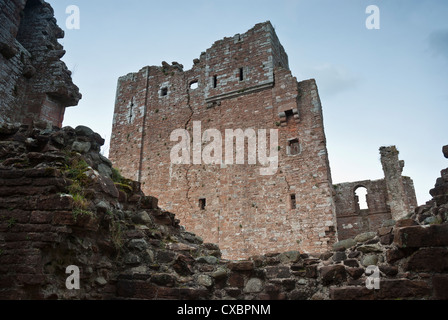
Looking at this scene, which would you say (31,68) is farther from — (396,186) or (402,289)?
(396,186)

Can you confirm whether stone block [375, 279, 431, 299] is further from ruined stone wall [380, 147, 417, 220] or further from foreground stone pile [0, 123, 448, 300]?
ruined stone wall [380, 147, 417, 220]

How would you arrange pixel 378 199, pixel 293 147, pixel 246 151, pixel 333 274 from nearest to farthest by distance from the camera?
pixel 333 274, pixel 293 147, pixel 246 151, pixel 378 199

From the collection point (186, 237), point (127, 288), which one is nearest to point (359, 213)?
point (186, 237)

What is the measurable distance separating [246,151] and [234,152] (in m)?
0.50

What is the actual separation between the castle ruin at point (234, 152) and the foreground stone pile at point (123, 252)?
20.9ft

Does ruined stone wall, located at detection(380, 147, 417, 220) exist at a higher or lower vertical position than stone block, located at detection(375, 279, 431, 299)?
higher

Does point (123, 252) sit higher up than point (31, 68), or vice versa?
point (31, 68)

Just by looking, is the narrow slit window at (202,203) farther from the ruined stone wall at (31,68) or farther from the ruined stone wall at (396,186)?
the ruined stone wall at (396,186)

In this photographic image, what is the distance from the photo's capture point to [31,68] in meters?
7.02

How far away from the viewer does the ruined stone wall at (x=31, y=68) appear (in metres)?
6.60

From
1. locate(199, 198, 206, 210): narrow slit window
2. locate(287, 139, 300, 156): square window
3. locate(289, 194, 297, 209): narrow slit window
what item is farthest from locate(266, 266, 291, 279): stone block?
locate(199, 198, 206, 210): narrow slit window

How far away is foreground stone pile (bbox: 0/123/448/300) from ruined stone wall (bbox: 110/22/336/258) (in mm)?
6414

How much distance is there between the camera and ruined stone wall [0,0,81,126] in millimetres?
6602

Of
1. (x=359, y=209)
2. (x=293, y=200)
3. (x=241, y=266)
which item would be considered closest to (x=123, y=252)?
(x=241, y=266)
